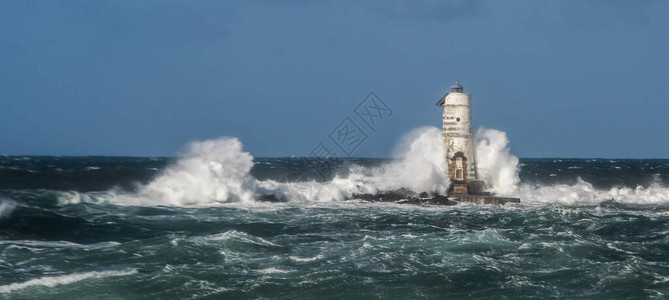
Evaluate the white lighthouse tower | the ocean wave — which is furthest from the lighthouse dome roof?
the ocean wave

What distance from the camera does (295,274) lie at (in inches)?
557

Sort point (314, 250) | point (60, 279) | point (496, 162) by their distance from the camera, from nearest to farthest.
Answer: point (60, 279) → point (314, 250) → point (496, 162)

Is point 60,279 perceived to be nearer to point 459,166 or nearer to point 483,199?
point 483,199

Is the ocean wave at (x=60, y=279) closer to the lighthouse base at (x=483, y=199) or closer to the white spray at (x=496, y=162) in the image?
the lighthouse base at (x=483, y=199)

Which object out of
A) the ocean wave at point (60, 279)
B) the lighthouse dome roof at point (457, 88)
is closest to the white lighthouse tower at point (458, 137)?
the lighthouse dome roof at point (457, 88)

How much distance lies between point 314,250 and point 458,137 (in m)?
17.2

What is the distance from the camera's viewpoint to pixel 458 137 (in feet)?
109

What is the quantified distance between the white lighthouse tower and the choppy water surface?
4625 millimetres

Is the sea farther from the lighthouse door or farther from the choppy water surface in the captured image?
the lighthouse door

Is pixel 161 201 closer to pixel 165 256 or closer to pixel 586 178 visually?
pixel 165 256

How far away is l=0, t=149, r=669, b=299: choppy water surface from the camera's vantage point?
1312 centimetres

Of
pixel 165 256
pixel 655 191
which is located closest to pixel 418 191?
pixel 655 191

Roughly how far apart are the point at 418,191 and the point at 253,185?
24.4 feet

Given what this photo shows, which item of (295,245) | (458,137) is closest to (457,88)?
(458,137)
